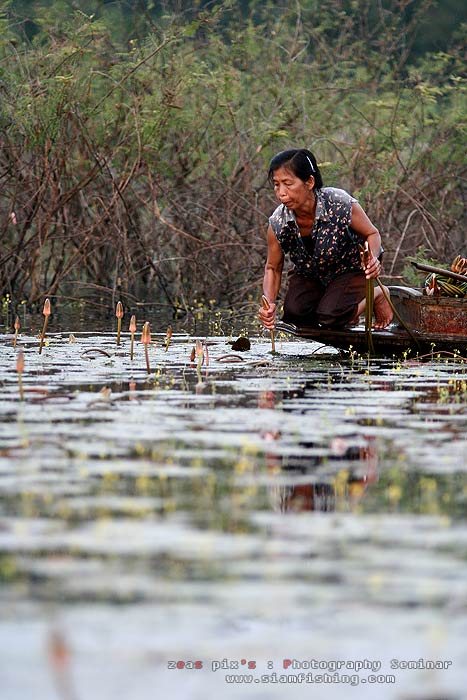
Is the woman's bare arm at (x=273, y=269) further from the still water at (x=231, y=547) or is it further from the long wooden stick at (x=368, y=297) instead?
the still water at (x=231, y=547)

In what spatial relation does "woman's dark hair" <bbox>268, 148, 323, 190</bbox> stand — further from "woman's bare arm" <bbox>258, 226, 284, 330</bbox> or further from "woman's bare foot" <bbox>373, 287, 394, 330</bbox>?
"woman's bare foot" <bbox>373, 287, 394, 330</bbox>

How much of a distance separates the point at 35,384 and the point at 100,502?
132 inches

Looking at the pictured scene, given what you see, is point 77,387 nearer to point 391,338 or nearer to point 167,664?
point 391,338

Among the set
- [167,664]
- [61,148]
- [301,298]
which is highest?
[61,148]

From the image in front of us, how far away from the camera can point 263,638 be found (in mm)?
3340

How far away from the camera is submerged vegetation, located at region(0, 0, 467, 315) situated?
1463cm

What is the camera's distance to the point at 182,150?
52.9 feet

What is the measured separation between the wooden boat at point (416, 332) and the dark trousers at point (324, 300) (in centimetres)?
15

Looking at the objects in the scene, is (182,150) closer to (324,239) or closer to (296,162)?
(324,239)

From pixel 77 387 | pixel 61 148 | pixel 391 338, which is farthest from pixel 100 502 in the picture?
pixel 61 148

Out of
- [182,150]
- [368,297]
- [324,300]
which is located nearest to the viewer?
[368,297]

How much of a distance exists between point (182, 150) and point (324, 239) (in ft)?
20.4

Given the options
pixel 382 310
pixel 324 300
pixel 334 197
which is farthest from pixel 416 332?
pixel 334 197

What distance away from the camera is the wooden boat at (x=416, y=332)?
32.0 ft
